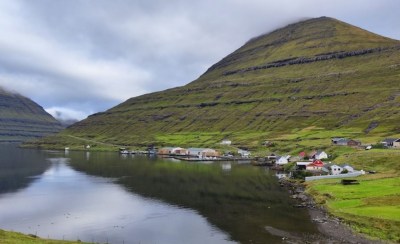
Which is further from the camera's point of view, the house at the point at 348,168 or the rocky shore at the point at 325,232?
the house at the point at 348,168

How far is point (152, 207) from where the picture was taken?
96.2 m

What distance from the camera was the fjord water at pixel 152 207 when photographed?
7244cm

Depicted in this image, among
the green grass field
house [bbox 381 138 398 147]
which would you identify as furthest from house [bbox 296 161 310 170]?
house [bbox 381 138 398 147]

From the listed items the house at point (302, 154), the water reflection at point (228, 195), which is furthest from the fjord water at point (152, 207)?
the house at point (302, 154)

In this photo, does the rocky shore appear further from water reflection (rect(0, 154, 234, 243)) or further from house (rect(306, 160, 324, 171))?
house (rect(306, 160, 324, 171))

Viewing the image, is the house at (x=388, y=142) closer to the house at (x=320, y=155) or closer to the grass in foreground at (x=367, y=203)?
the house at (x=320, y=155)

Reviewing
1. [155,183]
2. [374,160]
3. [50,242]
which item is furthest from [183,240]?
[374,160]

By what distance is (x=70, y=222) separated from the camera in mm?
81562

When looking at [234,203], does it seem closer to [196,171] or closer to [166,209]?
[166,209]

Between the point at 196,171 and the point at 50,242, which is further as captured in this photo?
the point at 196,171

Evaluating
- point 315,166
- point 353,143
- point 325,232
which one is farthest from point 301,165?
point 325,232

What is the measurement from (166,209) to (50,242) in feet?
134

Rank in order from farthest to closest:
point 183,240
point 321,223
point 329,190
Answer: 1. point 329,190
2. point 321,223
3. point 183,240

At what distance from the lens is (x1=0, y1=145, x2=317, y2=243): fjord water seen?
72438 millimetres
